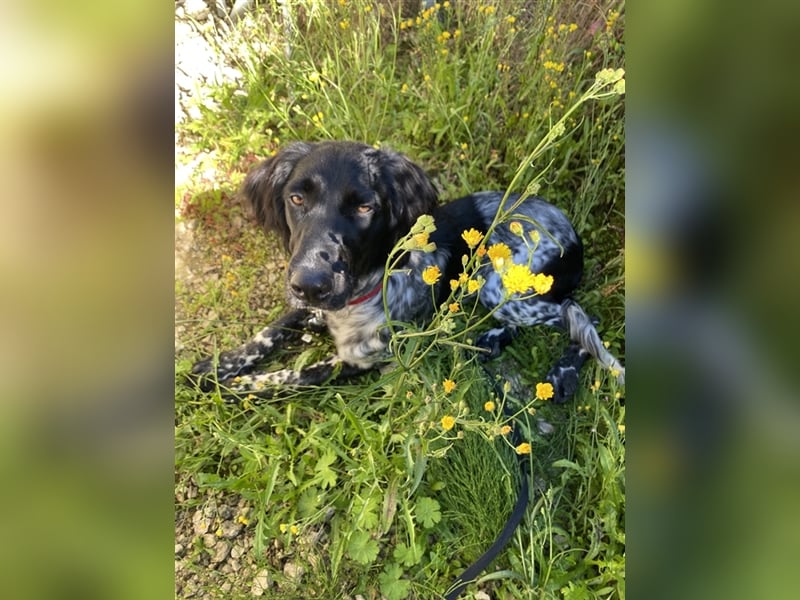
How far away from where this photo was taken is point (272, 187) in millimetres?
1703

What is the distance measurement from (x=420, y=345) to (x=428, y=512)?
0.53 meters

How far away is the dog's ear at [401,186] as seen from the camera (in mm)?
1651

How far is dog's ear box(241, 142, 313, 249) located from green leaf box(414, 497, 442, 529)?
938mm

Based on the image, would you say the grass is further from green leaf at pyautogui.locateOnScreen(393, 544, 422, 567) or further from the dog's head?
the dog's head

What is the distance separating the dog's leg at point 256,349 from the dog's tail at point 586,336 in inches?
34.6

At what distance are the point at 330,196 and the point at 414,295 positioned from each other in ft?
1.37

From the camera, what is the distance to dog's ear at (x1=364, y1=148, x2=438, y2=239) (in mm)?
1651

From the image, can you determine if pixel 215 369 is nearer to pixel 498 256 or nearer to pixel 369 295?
pixel 369 295

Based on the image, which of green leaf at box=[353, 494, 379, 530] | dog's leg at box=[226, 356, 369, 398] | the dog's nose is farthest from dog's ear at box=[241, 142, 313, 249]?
green leaf at box=[353, 494, 379, 530]
